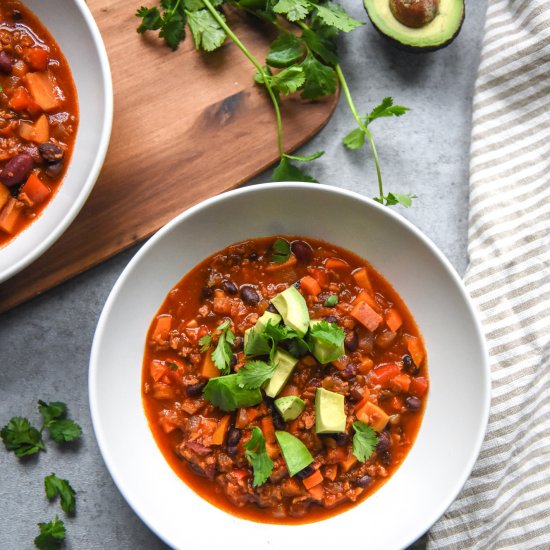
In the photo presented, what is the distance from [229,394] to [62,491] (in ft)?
4.46

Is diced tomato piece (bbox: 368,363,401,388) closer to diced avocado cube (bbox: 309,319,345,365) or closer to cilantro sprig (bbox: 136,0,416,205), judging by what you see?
diced avocado cube (bbox: 309,319,345,365)

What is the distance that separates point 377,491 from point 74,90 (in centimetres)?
306

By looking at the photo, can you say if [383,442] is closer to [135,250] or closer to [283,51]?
[135,250]

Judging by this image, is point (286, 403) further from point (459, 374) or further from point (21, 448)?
point (21, 448)

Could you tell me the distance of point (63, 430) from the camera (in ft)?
14.4

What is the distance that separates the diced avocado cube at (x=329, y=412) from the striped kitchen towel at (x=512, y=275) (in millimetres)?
1077

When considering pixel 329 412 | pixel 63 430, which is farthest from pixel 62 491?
pixel 329 412

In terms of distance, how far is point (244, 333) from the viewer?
13.5ft

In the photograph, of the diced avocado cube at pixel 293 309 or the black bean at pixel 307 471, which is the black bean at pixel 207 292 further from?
the black bean at pixel 307 471

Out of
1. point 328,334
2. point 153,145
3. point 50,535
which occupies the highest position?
point 153,145

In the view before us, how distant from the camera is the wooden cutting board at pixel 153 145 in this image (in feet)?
14.6

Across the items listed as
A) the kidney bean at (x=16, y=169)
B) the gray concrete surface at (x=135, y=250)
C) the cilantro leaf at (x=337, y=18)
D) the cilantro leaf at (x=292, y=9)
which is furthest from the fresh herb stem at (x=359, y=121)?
the kidney bean at (x=16, y=169)

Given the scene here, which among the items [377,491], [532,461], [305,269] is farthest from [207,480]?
[532,461]

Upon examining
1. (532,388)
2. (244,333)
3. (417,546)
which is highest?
(244,333)
